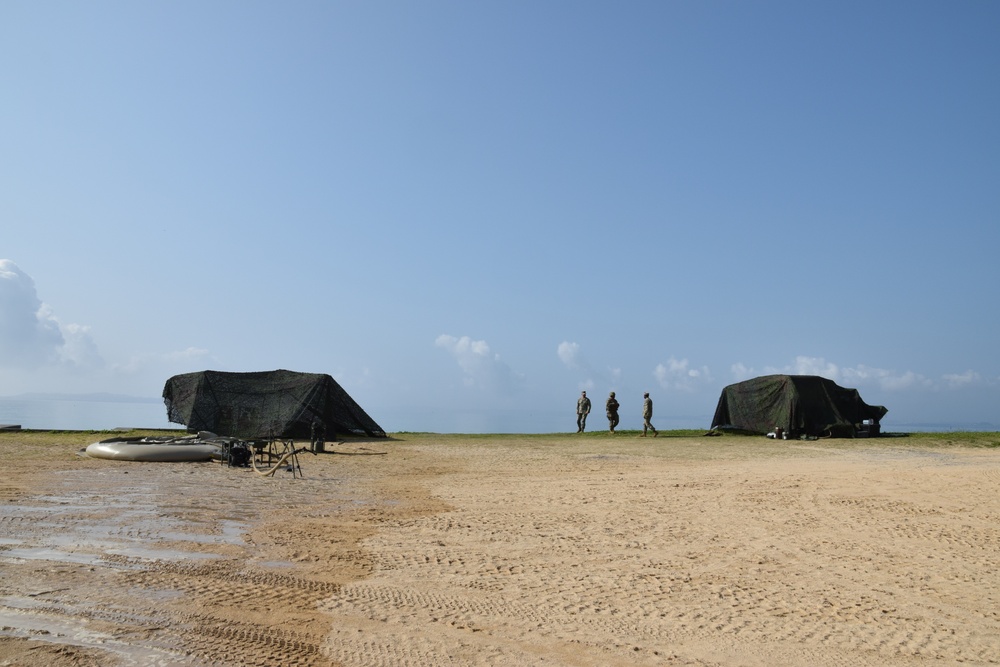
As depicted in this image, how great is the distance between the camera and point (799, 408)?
2828cm

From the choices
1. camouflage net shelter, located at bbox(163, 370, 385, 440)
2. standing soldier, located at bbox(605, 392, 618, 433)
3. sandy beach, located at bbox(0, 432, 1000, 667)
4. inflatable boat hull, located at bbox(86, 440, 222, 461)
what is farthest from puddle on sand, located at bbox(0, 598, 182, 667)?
standing soldier, located at bbox(605, 392, 618, 433)

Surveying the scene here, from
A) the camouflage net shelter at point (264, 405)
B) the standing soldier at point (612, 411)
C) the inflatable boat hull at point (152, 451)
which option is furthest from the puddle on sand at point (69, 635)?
the standing soldier at point (612, 411)

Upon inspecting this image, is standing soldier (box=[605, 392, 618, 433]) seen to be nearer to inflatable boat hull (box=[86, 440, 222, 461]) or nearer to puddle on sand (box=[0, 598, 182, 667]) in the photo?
inflatable boat hull (box=[86, 440, 222, 461])

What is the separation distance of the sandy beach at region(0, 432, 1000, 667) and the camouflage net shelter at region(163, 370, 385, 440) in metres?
11.2

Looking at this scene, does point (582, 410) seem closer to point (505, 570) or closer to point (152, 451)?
point (152, 451)

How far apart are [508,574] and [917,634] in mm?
3465

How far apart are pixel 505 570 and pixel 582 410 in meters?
23.4

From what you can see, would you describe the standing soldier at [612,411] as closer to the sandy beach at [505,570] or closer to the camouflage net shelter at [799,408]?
the camouflage net shelter at [799,408]

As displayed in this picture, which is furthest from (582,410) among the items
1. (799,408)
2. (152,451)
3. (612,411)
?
(152,451)

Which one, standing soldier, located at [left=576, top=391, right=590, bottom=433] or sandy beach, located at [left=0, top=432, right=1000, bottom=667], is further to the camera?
standing soldier, located at [left=576, top=391, right=590, bottom=433]

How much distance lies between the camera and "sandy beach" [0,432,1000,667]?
18.4 feet

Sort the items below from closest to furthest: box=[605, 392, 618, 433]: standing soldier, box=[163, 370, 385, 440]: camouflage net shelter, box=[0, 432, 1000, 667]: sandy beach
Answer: box=[0, 432, 1000, 667]: sandy beach
box=[163, 370, 385, 440]: camouflage net shelter
box=[605, 392, 618, 433]: standing soldier

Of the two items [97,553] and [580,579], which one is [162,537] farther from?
[580,579]

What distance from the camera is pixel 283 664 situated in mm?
5168
